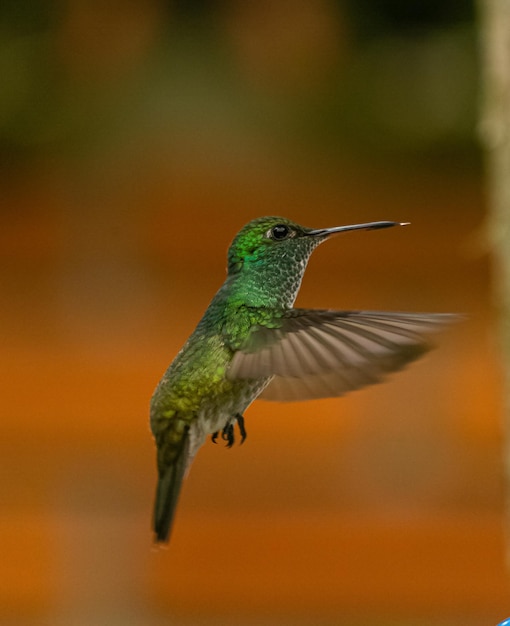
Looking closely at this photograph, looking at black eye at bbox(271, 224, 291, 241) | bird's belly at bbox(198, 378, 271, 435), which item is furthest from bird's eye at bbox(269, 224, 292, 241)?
bird's belly at bbox(198, 378, 271, 435)

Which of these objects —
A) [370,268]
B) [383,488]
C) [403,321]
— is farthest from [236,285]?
[383,488]

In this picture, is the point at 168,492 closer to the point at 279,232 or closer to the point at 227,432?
the point at 227,432

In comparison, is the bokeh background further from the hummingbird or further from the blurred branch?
the hummingbird

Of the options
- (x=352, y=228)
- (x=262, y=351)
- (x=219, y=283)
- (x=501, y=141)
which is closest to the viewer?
(x=352, y=228)

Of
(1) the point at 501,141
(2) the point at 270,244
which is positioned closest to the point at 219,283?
(1) the point at 501,141

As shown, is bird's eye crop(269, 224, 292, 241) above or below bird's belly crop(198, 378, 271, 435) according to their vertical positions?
above

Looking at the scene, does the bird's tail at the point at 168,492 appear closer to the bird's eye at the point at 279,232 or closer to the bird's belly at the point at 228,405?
the bird's belly at the point at 228,405

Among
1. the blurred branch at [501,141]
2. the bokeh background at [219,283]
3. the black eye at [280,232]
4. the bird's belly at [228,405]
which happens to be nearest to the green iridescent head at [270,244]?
the black eye at [280,232]
